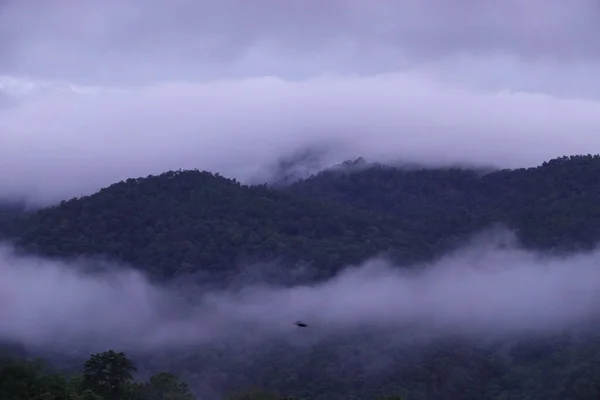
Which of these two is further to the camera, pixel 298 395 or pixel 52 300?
pixel 52 300

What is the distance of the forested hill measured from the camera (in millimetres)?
109500

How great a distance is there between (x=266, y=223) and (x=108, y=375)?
5388 cm

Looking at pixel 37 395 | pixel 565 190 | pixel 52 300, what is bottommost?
pixel 37 395

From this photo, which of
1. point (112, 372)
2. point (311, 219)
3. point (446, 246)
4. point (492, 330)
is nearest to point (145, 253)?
point (311, 219)

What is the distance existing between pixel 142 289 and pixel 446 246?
86.6 ft

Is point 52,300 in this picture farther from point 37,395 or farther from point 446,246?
point 37,395

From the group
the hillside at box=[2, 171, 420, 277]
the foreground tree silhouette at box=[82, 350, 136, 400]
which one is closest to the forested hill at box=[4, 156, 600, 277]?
the hillside at box=[2, 171, 420, 277]

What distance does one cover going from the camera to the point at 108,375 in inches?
2458

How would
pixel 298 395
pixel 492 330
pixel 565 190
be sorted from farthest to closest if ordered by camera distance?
pixel 565 190
pixel 492 330
pixel 298 395

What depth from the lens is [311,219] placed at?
11681cm

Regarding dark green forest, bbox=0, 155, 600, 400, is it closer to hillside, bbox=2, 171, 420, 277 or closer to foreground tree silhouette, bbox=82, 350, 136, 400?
hillside, bbox=2, 171, 420, 277

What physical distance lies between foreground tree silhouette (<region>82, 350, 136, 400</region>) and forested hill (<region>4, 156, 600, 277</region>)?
46.9m

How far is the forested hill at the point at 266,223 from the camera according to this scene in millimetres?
109500

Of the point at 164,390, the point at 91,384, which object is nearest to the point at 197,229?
the point at 164,390
